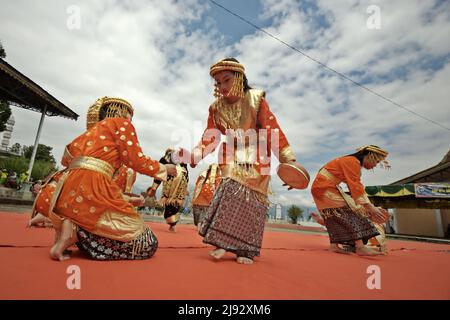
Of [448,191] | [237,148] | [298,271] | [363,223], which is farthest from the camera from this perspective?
[448,191]

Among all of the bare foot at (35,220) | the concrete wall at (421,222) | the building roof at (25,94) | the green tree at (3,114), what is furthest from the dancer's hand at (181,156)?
the green tree at (3,114)

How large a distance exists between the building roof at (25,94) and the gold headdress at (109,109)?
18922 millimetres

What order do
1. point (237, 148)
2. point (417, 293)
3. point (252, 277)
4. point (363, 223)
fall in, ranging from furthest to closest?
point (363, 223) → point (237, 148) → point (252, 277) → point (417, 293)

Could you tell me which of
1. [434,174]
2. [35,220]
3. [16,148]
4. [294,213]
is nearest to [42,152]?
[16,148]

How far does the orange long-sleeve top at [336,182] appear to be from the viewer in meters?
3.09

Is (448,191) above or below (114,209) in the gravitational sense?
above

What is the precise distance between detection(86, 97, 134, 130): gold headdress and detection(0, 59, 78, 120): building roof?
18.9m

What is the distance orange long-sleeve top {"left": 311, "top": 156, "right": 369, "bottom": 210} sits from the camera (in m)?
3.09

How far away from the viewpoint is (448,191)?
1179 centimetres

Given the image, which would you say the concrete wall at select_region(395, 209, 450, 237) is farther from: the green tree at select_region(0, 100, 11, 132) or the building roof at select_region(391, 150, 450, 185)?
the green tree at select_region(0, 100, 11, 132)
